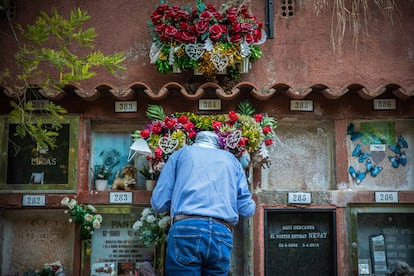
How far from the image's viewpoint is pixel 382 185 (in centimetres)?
500

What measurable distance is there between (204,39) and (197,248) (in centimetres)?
202

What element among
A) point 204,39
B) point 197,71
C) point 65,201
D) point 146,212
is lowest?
point 146,212

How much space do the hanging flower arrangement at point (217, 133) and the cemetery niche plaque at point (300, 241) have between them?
26.9 inches

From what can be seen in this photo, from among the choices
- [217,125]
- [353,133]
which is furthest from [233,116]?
[353,133]

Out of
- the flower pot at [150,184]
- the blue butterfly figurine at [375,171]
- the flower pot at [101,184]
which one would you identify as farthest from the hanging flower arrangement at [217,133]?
the blue butterfly figurine at [375,171]

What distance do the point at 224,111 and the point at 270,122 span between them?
1.60 feet

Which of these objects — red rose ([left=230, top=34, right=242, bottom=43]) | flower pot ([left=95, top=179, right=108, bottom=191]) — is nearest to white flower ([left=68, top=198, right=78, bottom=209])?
flower pot ([left=95, top=179, right=108, bottom=191])

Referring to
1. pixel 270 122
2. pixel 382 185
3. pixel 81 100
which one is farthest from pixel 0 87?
pixel 382 185

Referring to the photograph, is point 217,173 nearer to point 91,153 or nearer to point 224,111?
point 224,111

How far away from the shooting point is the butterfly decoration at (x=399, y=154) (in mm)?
5008

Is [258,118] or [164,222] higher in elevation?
[258,118]

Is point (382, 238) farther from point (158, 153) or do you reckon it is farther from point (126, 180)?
point (126, 180)

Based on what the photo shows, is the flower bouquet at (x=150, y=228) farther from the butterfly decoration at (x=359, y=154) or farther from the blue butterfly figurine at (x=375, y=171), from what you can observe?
the blue butterfly figurine at (x=375, y=171)

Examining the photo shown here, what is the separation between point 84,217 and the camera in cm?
459
